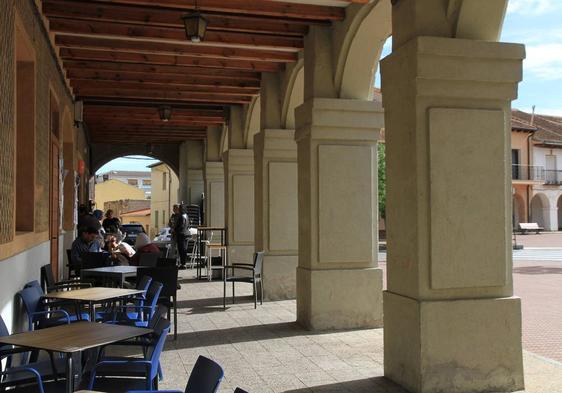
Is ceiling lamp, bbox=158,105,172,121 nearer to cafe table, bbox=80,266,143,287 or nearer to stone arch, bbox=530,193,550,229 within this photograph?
cafe table, bbox=80,266,143,287

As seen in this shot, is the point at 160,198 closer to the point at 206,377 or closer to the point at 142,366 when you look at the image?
the point at 142,366

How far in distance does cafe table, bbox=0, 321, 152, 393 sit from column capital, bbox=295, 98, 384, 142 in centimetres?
407

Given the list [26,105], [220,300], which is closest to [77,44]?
[26,105]

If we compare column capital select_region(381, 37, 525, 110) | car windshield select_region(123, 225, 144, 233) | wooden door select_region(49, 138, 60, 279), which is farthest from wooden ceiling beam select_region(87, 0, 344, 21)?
car windshield select_region(123, 225, 144, 233)

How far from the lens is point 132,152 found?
22438 millimetres

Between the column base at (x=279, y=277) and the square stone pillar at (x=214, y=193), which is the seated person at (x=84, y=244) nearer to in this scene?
the column base at (x=279, y=277)

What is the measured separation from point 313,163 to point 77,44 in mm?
3727

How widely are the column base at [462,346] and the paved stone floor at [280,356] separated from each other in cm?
24

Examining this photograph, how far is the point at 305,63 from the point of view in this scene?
8.06 m

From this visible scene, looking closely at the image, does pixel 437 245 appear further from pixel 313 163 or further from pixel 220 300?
pixel 220 300

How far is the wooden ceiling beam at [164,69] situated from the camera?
31.6ft

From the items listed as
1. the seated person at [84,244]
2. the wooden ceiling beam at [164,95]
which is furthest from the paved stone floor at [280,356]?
the wooden ceiling beam at [164,95]

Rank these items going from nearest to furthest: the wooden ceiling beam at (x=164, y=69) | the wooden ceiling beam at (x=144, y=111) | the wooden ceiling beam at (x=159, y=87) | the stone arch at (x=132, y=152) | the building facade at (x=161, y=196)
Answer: the wooden ceiling beam at (x=164, y=69) → the wooden ceiling beam at (x=159, y=87) → the wooden ceiling beam at (x=144, y=111) → the stone arch at (x=132, y=152) → the building facade at (x=161, y=196)

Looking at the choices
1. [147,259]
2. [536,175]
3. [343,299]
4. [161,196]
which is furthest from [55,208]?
[536,175]
